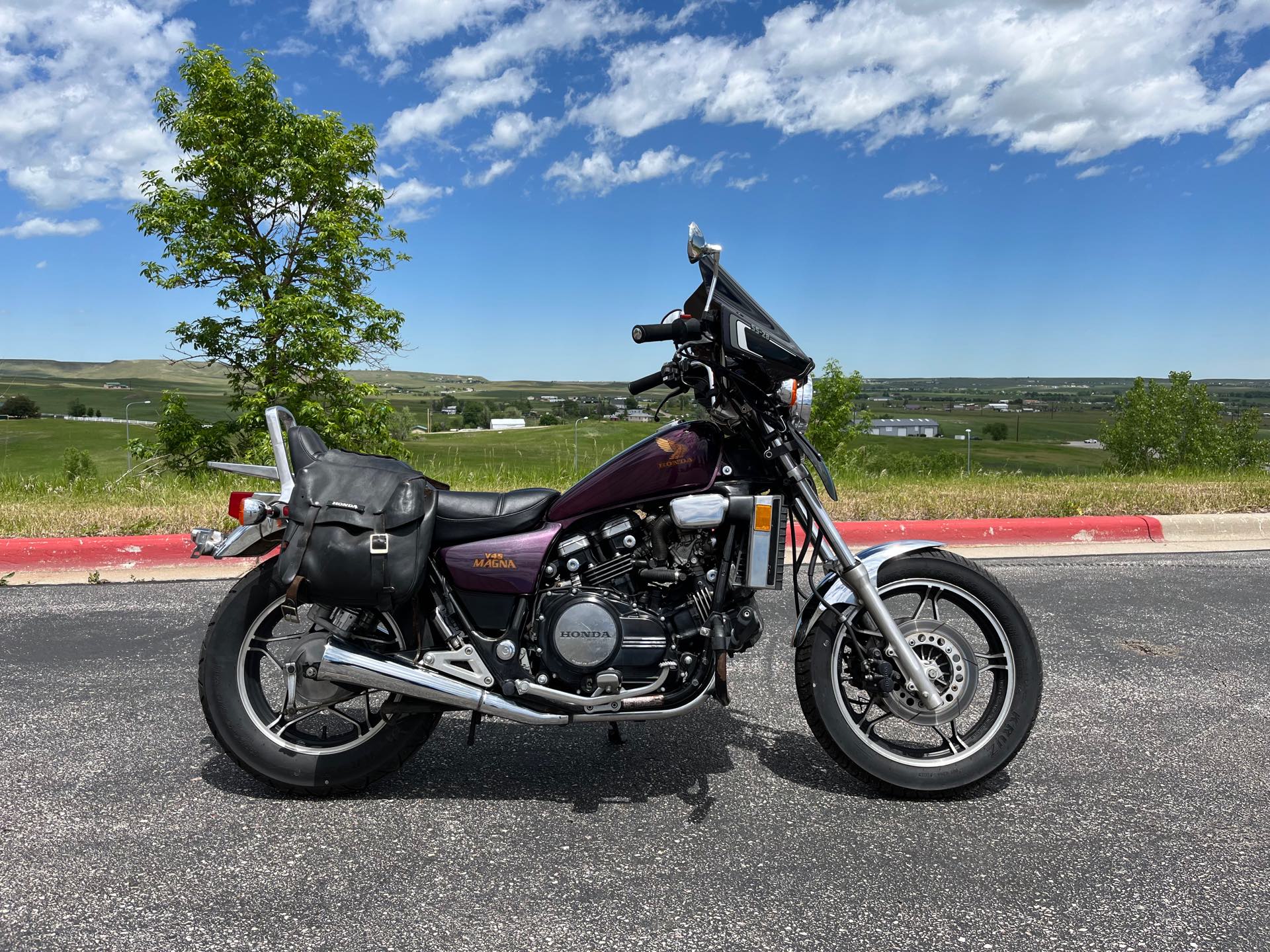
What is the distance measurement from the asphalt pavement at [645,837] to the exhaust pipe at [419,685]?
0.33 meters

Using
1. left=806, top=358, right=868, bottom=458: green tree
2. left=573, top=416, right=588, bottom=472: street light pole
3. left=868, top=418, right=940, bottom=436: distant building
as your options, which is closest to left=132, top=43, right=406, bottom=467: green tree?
left=573, top=416, right=588, bottom=472: street light pole

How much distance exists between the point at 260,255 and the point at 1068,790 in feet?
66.4

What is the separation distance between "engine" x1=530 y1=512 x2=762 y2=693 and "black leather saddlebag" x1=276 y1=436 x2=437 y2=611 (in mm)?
450

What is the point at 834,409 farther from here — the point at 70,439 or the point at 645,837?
the point at 645,837

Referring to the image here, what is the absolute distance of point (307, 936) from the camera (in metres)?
2.26

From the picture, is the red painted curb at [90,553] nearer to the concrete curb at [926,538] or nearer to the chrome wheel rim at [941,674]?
the concrete curb at [926,538]

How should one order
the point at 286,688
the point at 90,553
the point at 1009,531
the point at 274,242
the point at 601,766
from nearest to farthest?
the point at 286,688, the point at 601,766, the point at 90,553, the point at 1009,531, the point at 274,242

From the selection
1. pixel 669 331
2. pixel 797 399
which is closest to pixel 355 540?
pixel 669 331

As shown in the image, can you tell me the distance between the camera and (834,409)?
66625 mm

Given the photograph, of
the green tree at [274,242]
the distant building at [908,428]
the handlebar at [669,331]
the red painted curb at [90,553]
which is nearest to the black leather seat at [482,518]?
the handlebar at [669,331]

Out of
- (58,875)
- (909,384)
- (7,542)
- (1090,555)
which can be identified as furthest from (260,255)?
(909,384)

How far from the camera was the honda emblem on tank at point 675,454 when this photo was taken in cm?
291

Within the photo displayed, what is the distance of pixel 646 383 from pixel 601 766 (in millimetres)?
1411

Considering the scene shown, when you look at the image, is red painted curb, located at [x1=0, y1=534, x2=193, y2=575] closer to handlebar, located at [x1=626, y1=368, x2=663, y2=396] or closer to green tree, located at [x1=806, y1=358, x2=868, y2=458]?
handlebar, located at [x1=626, y1=368, x2=663, y2=396]
